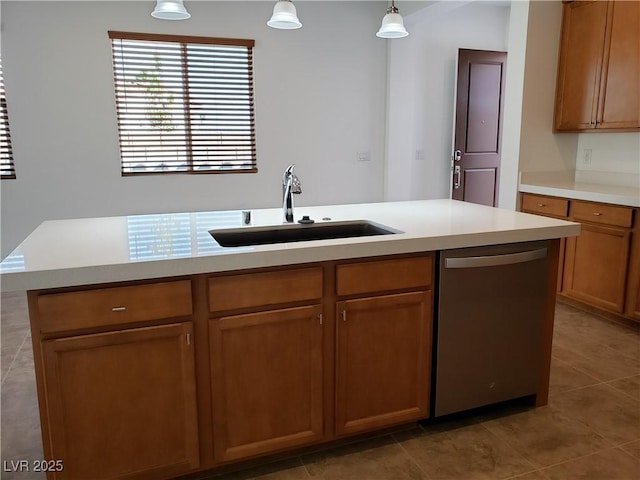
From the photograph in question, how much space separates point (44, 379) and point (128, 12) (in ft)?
12.4

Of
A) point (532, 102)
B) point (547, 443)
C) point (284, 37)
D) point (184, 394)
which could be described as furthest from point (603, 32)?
point (184, 394)

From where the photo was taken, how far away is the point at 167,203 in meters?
4.85

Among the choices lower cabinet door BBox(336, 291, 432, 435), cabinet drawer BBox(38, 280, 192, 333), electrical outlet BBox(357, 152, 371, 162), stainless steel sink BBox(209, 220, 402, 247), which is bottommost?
lower cabinet door BBox(336, 291, 432, 435)

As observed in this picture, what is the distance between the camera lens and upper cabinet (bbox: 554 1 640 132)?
361 centimetres

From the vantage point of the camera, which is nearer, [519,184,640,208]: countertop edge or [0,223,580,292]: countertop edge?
[0,223,580,292]: countertop edge

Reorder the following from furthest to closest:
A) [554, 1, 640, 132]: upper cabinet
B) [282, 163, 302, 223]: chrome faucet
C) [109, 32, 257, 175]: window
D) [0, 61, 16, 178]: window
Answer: [109, 32, 257, 175]: window, [0, 61, 16, 178]: window, [554, 1, 640, 132]: upper cabinet, [282, 163, 302, 223]: chrome faucet

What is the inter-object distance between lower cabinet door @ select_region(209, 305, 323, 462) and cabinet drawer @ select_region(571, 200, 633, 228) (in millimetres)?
2514

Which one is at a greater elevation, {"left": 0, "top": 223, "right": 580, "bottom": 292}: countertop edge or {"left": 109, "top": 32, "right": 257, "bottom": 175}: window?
{"left": 109, "top": 32, "right": 257, "bottom": 175}: window

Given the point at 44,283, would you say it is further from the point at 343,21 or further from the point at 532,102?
the point at 343,21

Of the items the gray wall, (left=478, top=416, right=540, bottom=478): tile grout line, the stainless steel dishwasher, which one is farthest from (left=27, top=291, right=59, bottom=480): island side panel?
the gray wall

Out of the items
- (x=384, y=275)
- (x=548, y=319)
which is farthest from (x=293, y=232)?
(x=548, y=319)

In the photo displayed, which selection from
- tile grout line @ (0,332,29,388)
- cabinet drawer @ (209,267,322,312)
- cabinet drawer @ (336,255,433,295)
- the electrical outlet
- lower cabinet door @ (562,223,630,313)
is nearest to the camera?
cabinet drawer @ (209,267,322,312)

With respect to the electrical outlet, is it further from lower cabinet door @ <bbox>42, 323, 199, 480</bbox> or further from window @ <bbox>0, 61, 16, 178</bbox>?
lower cabinet door @ <bbox>42, 323, 199, 480</bbox>

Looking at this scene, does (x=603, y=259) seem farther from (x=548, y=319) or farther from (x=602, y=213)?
(x=548, y=319)
